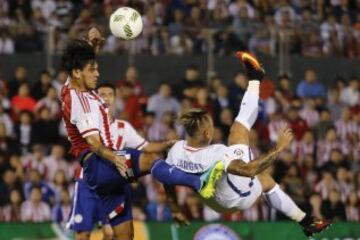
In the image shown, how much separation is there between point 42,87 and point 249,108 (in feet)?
26.9

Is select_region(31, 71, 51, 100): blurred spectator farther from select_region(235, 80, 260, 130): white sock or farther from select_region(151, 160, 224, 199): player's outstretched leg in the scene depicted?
select_region(151, 160, 224, 199): player's outstretched leg

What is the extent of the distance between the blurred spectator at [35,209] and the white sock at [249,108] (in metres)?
5.78

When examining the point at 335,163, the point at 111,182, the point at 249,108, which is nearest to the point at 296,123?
the point at 335,163

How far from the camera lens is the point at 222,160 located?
14.4 meters

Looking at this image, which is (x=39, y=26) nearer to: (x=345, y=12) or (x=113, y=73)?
(x=113, y=73)

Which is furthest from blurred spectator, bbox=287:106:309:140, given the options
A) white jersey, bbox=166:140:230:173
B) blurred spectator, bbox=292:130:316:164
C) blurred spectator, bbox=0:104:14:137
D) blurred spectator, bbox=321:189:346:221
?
white jersey, bbox=166:140:230:173

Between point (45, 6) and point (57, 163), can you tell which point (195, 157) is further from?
point (45, 6)

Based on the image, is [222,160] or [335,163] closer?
[222,160]

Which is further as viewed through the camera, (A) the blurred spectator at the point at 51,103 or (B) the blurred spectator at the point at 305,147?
(B) the blurred spectator at the point at 305,147

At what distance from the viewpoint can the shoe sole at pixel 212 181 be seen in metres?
14.2

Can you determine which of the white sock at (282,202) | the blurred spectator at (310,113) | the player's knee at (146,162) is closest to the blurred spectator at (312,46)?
the blurred spectator at (310,113)

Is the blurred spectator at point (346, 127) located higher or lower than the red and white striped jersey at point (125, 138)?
lower

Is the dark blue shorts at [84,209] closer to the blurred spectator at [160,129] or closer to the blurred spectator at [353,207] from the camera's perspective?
the blurred spectator at [160,129]

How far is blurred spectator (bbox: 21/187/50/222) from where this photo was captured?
20078 mm
